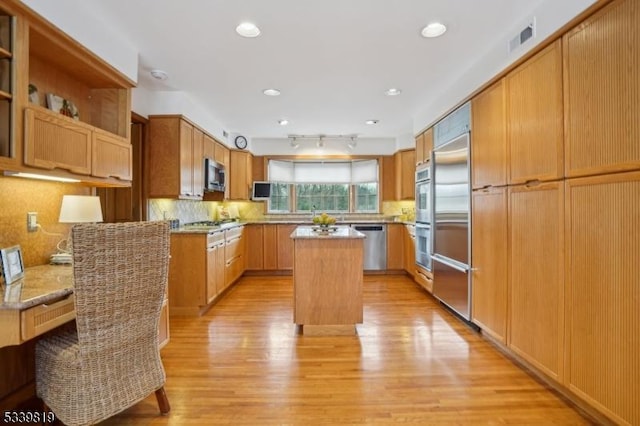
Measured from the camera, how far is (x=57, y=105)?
7.54ft

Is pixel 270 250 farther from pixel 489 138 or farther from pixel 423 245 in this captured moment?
pixel 489 138

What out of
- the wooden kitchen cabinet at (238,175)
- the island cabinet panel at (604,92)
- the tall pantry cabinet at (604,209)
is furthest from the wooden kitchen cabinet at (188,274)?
the island cabinet panel at (604,92)

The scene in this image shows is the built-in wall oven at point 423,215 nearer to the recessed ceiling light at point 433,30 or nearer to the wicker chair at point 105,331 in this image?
the recessed ceiling light at point 433,30

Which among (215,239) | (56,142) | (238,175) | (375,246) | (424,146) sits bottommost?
(375,246)

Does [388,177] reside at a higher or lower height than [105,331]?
higher

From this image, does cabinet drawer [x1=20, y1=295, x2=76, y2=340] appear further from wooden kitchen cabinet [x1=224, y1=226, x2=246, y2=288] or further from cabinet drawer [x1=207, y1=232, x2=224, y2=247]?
wooden kitchen cabinet [x1=224, y1=226, x2=246, y2=288]

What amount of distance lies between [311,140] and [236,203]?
6.19 ft

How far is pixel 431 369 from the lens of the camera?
2.44 metres

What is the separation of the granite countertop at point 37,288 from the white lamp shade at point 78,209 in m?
0.37

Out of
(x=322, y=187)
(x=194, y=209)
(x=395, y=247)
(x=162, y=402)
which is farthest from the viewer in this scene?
(x=322, y=187)

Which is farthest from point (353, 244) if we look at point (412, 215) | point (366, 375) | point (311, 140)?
point (311, 140)

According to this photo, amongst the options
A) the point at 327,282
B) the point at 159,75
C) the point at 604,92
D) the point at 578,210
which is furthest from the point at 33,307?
the point at 604,92

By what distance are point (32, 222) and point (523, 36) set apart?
353cm

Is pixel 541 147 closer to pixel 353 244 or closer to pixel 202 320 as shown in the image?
pixel 353 244
